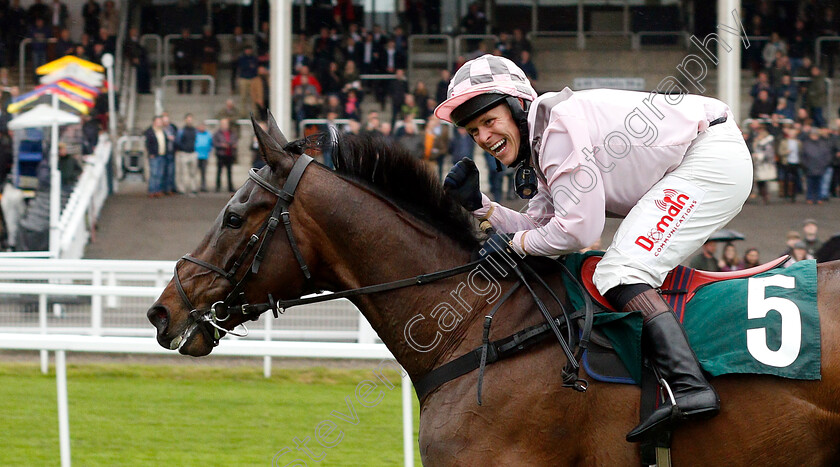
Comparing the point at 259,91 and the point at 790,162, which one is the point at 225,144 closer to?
the point at 259,91

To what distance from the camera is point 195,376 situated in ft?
26.5

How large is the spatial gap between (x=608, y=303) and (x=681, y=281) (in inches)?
9.6

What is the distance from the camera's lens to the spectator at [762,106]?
15484mm

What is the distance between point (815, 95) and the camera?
16.3 m

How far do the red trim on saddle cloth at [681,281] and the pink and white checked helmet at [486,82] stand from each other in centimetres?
61

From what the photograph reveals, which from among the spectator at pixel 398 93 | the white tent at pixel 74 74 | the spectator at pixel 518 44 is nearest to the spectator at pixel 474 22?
the spectator at pixel 518 44

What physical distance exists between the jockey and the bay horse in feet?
0.44

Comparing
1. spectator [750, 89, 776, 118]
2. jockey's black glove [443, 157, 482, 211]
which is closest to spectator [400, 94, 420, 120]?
spectator [750, 89, 776, 118]

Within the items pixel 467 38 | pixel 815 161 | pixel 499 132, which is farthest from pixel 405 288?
pixel 467 38

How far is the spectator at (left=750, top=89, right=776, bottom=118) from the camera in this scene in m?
15.5

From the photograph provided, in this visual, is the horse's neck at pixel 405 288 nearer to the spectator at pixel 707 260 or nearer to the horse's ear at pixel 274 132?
the horse's ear at pixel 274 132

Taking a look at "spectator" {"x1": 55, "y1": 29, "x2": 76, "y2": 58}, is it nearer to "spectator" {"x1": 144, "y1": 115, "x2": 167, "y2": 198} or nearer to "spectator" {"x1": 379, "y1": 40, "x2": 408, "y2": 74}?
"spectator" {"x1": 144, "y1": 115, "x2": 167, "y2": 198}

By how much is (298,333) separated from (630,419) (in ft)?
18.8

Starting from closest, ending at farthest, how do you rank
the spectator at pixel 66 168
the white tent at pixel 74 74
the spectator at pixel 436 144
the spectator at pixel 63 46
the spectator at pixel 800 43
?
1. the white tent at pixel 74 74
2. the spectator at pixel 66 168
3. the spectator at pixel 436 144
4. the spectator at pixel 63 46
5. the spectator at pixel 800 43
